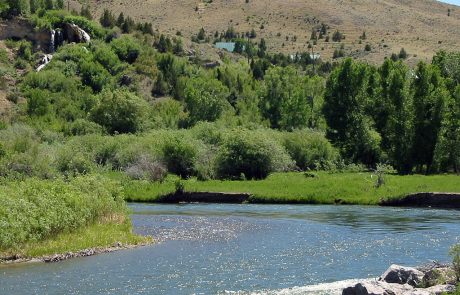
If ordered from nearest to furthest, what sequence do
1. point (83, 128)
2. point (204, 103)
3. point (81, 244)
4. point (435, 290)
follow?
point (435, 290), point (81, 244), point (83, 128), point (204, 103)

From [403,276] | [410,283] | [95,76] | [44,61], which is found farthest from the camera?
[44,61]

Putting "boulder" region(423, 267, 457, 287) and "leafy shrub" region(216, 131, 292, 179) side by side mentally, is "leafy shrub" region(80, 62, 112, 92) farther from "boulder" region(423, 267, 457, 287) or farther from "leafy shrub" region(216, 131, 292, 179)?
"boulder" region(423, 267, 457, 287)

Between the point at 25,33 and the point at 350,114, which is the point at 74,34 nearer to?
the point at 25,33

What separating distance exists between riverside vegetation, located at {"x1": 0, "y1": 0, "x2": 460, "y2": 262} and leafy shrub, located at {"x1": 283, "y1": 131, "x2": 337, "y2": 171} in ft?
0.54

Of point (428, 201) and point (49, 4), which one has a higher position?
point (49, 4)

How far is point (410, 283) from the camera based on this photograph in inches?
1154

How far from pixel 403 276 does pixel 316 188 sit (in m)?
44.5

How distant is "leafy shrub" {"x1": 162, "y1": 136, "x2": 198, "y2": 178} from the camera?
85.7 metres

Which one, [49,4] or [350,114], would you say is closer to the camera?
[350,114]

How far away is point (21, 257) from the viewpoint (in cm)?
3919

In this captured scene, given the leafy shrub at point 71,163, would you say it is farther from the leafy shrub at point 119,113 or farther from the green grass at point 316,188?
the leafy shrub at point 119,113

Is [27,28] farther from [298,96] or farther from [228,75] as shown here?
[298,96]

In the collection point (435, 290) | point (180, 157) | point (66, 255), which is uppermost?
point (435, 290)

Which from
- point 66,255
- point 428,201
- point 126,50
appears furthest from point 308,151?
point 66,255
